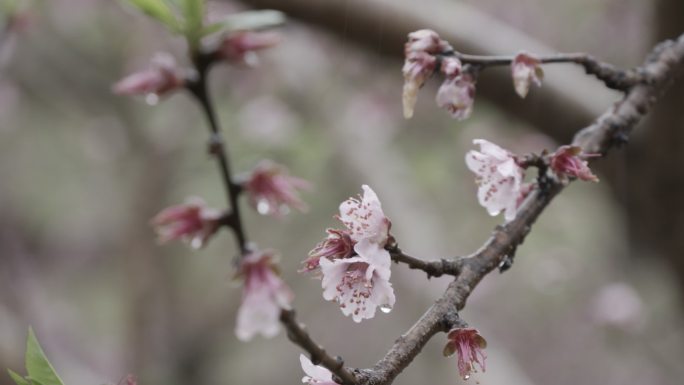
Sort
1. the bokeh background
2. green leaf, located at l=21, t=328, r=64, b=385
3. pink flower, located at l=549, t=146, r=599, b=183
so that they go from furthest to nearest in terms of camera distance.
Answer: the bokeh background, pink flower, located at l=549, t=146, r=599, b=183, green leaf, located at l=21, t=328, r=64, b=385

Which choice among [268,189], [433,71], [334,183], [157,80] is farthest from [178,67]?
[334,183]

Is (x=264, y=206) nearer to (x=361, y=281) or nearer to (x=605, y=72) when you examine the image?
(x=361, y=281)

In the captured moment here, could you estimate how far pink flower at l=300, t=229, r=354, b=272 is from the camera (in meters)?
0.65

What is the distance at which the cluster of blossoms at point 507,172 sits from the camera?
2.35 feet

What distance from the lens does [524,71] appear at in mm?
754

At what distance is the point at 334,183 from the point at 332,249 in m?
2.78

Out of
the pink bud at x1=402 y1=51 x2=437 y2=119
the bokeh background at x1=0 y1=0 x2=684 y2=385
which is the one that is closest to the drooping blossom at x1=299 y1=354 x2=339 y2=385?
the pink bud at x1=402 y1=51 x2=437 y2=119

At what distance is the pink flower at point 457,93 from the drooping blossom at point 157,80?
0.27 m

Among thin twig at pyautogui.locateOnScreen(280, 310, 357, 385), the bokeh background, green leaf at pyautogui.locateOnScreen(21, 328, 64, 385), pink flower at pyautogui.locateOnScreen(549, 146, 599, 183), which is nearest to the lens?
thin twig at pyautogui.locateOnScreen(280, 310, 357, 385)

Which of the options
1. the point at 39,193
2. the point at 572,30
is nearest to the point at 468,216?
the point at 572,30

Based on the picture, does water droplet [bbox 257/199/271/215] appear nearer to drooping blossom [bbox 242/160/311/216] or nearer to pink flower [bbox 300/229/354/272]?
drooping blossom [bbox 242/160/311/216]

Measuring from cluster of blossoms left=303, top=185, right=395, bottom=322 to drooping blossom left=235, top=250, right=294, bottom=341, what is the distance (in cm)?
8

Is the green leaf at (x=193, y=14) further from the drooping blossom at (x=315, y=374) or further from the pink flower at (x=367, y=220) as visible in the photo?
the drooping blossom at (x=315, y=374)

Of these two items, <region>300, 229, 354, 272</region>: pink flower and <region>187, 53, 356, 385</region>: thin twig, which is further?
<region>300, 229, 354, 272</region>: pink flower
